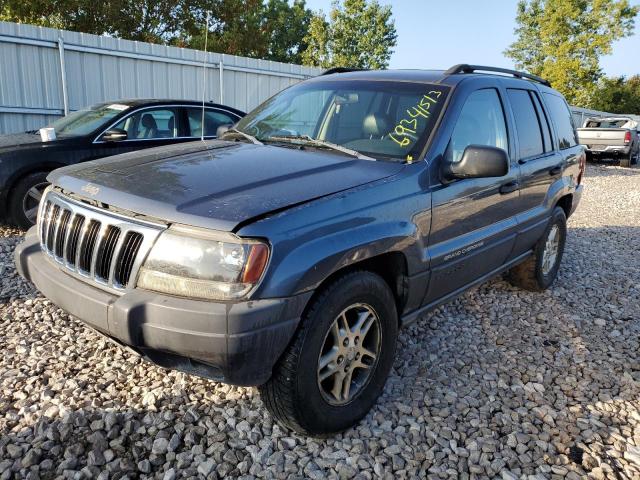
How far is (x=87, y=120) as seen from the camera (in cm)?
654

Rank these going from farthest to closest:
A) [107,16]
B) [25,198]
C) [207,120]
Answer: [107,16] → [207,120] → [25,198]

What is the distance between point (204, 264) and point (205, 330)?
27 centimetres

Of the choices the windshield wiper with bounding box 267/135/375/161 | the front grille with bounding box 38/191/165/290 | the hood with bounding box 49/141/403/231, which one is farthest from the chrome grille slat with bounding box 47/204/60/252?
the windshield wiper with bounding box 267/135/375/161

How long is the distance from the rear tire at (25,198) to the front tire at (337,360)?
15.4ft

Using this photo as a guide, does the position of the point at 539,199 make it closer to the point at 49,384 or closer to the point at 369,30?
the point at 49,384

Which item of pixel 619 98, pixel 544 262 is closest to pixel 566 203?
pixel 544 262

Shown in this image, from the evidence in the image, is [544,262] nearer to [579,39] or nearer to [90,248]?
[90,248]

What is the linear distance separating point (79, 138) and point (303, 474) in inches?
207

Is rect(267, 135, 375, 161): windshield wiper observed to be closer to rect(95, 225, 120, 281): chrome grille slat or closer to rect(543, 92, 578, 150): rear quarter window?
rect(95, 225, 120, 281): chrome grille slat

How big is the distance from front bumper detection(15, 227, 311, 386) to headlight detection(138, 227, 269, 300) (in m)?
0.05

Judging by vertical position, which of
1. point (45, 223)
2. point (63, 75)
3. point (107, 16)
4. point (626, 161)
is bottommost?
point (626, 161)

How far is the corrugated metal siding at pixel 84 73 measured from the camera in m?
9.03

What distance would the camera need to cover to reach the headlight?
2.04 m

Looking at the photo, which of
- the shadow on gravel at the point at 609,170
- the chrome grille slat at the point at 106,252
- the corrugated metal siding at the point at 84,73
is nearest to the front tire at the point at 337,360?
the chrome grille slat at the point at 106,252
